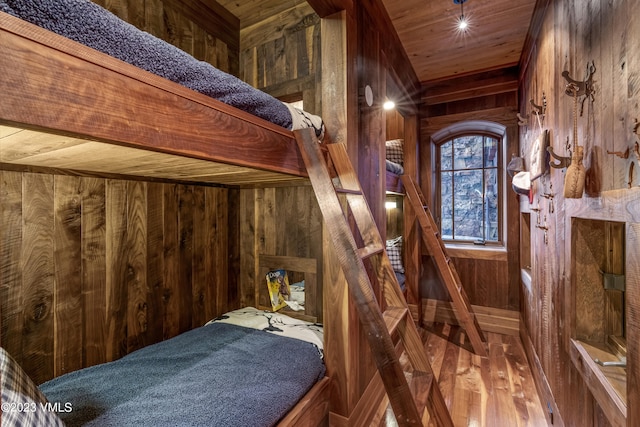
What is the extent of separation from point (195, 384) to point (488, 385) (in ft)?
6.80

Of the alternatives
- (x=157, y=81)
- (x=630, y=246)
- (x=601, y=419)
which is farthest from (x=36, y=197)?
(x=601, y=419)

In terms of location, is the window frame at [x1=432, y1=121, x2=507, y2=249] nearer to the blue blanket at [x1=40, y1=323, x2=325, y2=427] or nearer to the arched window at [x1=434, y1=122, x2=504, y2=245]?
the arched window at [x1=434, y1=122, x2=504, y2=245]

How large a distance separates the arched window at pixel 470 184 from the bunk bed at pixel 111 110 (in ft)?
9.76

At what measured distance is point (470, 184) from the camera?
3.49 meters

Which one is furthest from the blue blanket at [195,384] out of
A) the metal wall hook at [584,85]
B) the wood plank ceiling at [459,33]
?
the wood plank ceiling at [459,33]

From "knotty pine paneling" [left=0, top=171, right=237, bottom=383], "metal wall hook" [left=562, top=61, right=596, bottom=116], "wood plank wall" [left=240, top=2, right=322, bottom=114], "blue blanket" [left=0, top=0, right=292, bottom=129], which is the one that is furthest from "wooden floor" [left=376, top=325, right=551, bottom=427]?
"wood plank wall" [left=240, top=2, right=322, bottom=114]

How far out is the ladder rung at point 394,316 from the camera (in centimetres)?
123

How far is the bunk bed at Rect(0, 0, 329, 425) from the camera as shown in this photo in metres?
0.51

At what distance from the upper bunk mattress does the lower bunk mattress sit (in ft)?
3.88

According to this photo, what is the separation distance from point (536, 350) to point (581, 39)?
2036 mm

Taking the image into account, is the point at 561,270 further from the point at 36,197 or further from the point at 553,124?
the point at 36,197

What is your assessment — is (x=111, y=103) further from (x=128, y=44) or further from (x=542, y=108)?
(x=542, y=108)

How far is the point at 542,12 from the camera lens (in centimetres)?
184

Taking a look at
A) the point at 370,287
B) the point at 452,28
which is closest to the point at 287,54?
the point at 452,28
